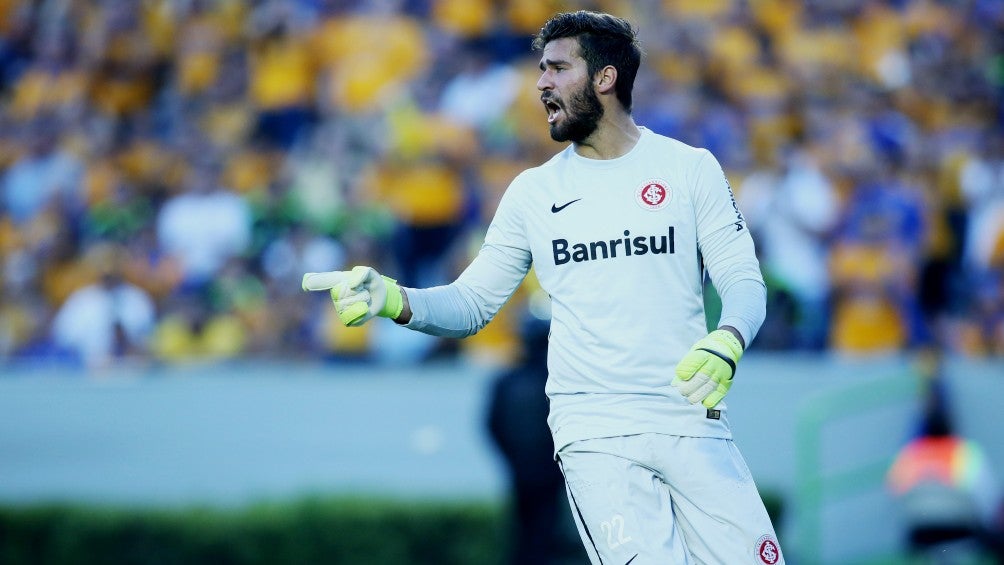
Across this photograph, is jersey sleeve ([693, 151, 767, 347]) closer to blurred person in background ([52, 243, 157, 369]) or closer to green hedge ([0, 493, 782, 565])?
green hedge ([0, 493, 782, 565])

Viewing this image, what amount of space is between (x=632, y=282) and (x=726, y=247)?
0.34m

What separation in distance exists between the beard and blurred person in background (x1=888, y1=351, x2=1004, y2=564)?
6263mm

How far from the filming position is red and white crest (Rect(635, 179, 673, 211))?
4973mm

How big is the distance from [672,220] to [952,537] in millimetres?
6276

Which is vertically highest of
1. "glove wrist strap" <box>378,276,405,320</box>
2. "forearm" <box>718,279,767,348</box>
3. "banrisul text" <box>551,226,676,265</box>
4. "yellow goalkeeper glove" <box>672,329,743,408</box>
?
"banrisul text" <box>551,226,676,265</box>

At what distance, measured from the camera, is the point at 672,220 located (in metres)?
4.95

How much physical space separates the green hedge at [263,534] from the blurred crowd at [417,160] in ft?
4.27

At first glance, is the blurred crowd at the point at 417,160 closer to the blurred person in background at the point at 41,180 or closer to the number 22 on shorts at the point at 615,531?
the blurred person in background at the point at 41,180

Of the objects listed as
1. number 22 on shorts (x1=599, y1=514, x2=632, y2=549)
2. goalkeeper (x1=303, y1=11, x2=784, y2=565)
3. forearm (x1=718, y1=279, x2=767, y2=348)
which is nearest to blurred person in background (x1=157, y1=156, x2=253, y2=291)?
goalkeeper (x1=303, y1=11, x2=784, y2=565)

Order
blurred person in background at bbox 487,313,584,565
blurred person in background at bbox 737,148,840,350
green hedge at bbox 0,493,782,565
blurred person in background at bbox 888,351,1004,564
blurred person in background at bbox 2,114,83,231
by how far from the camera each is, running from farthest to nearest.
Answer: blurred person in background at bbox 2,114,83,231, blurred person in background at bbox 737,148,840,350, green hedge at bbox 0,493,782,565, blurred person in background at bbox 888,351,1004,564, blurred person in background at bbox 487,313,584,565

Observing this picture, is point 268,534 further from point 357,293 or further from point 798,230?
point 357,293

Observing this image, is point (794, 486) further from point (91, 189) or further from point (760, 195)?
point (91, 189)

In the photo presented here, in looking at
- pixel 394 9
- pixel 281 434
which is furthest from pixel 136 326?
pixel 394 9

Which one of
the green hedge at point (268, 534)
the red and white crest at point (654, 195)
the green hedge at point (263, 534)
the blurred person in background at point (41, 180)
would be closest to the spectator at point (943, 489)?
the green hedge at point (268, 534)
